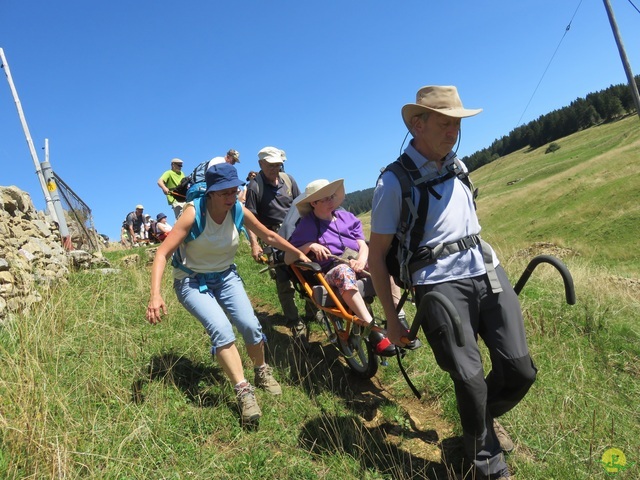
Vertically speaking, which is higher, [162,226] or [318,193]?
[162,226]

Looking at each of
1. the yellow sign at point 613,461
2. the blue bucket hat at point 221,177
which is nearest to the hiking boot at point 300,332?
the blue bucket hat at point 221,177

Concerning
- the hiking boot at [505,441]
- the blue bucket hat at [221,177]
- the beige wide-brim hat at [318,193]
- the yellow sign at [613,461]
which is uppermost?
the blue bucket hat at [221,177]

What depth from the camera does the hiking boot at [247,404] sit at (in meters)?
3.38

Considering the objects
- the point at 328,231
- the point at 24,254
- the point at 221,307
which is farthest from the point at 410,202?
the point at 24,254

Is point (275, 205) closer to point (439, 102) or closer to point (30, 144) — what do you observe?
point (439, 102)

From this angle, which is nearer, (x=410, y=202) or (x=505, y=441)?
(x=410, y=202)

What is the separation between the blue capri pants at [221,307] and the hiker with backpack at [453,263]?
5.54ft

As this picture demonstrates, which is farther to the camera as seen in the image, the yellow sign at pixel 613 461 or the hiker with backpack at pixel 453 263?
the hiker with backpack at pixel 453 263

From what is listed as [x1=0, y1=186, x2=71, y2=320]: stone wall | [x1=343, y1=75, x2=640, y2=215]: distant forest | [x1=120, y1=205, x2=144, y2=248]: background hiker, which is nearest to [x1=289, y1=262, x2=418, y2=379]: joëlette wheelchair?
[x1=0, y1=186, x2=71, y2=320]: stone wall

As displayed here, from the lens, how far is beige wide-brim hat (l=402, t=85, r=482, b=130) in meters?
2.42

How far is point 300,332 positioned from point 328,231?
5.45 ft

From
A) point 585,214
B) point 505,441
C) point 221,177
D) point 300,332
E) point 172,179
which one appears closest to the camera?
point 505,441

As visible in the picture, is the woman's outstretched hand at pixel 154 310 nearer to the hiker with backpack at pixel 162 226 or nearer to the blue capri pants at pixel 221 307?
the blue capri pants at pixel 221 307

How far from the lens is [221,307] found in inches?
156
